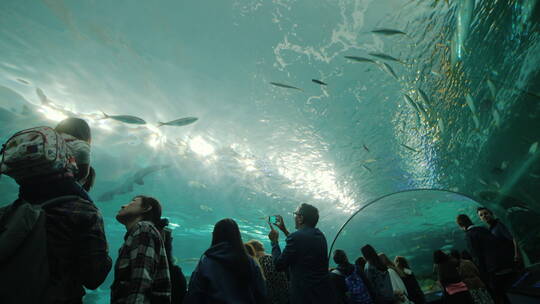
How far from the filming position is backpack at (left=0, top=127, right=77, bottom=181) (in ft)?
4.23

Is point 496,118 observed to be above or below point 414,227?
above

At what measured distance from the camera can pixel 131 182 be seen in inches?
598

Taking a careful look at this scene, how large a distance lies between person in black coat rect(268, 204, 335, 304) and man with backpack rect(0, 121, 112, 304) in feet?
6.26

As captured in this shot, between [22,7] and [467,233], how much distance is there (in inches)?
454

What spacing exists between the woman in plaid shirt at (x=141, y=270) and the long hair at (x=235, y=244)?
0.56 m

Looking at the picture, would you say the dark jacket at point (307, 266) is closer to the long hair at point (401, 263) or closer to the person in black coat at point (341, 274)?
the person in black coat at point (341, 274)

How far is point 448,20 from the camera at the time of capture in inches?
211

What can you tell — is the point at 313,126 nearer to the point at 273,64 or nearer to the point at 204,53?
the point at 273,64

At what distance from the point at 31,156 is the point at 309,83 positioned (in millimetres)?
6726

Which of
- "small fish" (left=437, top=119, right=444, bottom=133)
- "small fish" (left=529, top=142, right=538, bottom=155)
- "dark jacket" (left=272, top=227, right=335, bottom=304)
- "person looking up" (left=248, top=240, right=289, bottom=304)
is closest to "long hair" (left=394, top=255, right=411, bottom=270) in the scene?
"person looking up" (left=248, top=240, right=289, bottom=304)

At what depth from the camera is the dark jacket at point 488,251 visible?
13.1 feet

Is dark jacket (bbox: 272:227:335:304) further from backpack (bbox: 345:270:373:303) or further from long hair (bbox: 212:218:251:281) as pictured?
backpack (bbox: 345:270:373:303)

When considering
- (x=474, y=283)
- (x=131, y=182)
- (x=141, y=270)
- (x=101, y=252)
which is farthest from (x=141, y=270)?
(x=131, y=182)

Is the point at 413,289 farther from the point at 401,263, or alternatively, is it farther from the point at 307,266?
the point at 307,266
